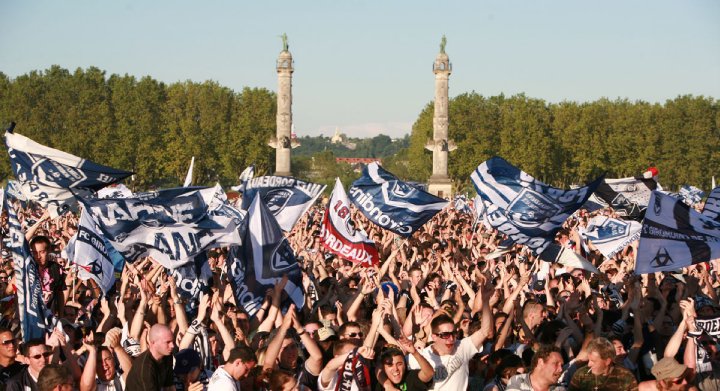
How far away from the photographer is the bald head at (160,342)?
22.4 ft

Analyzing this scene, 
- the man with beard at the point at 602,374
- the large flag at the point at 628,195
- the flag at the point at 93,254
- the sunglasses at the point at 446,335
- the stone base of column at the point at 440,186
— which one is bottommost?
the stone base of column at the point at 440,186

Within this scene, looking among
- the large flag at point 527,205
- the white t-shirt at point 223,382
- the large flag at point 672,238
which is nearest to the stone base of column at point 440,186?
the large flag at point 527,205

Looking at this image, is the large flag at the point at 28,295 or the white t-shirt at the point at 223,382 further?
the large flag at the point at 28,295

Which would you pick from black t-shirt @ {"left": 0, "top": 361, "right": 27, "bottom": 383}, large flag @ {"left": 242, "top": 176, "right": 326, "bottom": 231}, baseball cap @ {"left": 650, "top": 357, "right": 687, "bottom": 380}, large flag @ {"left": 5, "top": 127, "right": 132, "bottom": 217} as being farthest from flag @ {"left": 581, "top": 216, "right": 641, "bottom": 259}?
black t-shirt @ {"left": 0, "top": 361, "right": 27, "bottom": 383}

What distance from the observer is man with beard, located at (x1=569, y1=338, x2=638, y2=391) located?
650 centimetres

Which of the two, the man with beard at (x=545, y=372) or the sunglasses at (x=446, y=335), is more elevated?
the sunglasses at (x=446, y=335)

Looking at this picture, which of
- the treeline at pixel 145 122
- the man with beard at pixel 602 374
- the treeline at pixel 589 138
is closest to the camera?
the man with beard at pixel 602 374

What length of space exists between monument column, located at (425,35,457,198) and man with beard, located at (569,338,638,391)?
55123 mm

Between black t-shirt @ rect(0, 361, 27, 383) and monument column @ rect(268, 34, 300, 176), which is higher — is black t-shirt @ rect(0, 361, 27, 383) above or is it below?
below

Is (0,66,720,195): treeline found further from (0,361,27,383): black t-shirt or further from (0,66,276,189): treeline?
(0,361,27,383): black t-shirt

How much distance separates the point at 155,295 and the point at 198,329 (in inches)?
83.4

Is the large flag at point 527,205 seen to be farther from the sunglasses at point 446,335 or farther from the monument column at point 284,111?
the monument column at point 284,111

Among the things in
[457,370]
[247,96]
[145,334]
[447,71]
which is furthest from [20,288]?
[247,96]

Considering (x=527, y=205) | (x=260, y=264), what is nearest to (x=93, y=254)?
(x=260, y=264)
